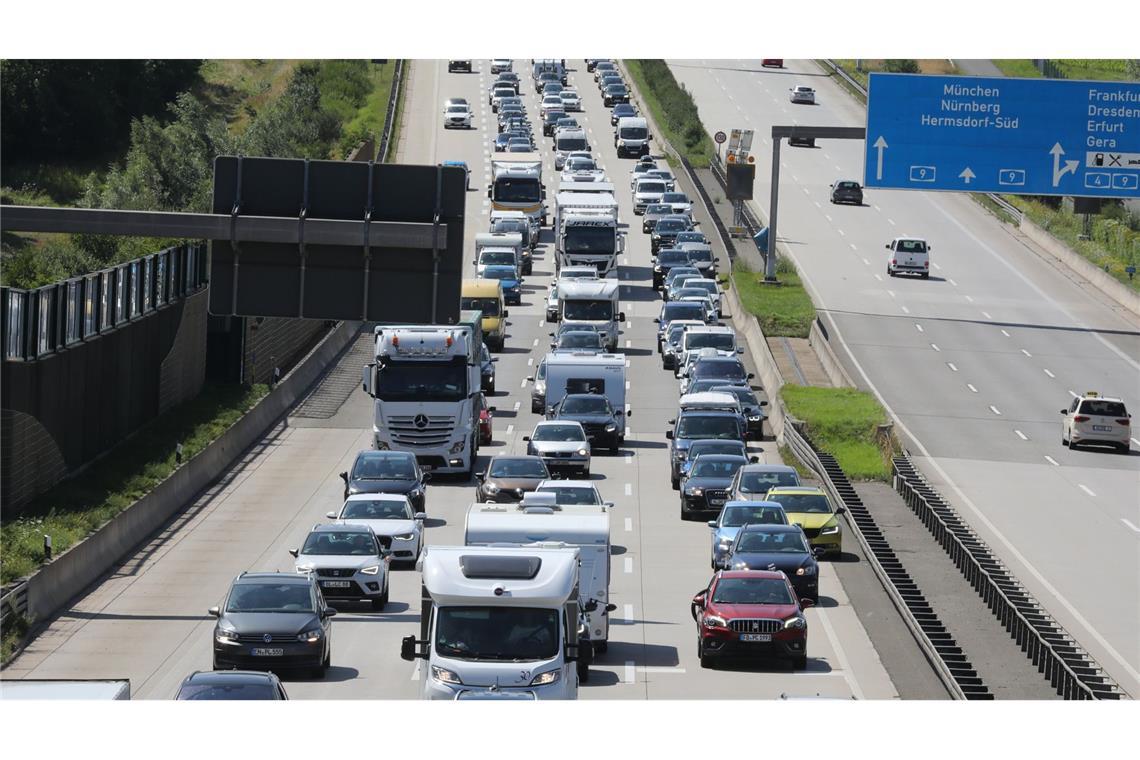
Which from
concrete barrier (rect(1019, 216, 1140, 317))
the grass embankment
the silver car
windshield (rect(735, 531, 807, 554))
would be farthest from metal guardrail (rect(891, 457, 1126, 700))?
the grass embankment

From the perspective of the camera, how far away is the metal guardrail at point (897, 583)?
25531 millimetres

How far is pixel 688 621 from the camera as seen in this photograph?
30.7m

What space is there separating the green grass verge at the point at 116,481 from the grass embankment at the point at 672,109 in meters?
55.9

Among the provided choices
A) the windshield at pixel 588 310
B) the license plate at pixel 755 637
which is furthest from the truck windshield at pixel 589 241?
the license plate at pixel 755 637

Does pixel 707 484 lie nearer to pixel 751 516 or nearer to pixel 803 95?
pixel 751 516

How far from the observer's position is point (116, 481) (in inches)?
1578

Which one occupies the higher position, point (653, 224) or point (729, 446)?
point (653, 224)

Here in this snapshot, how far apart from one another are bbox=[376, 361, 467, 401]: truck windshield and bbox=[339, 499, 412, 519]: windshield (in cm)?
906

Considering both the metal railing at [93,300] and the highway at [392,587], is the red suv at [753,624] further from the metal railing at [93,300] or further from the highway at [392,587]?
the metal railing at [93,300]

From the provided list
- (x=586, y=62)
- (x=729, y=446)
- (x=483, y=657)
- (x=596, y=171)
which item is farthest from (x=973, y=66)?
(x=483, y=657)

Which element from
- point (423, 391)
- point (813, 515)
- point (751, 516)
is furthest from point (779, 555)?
point (423, 391)

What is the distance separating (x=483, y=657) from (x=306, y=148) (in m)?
77.3

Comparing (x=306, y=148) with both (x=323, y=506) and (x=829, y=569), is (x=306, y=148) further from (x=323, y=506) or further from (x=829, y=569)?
(x=829, y=569)

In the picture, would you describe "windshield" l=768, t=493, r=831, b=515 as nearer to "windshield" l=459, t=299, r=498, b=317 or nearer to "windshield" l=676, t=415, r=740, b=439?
"windshield" l=676, t=415, r=740, b=439
